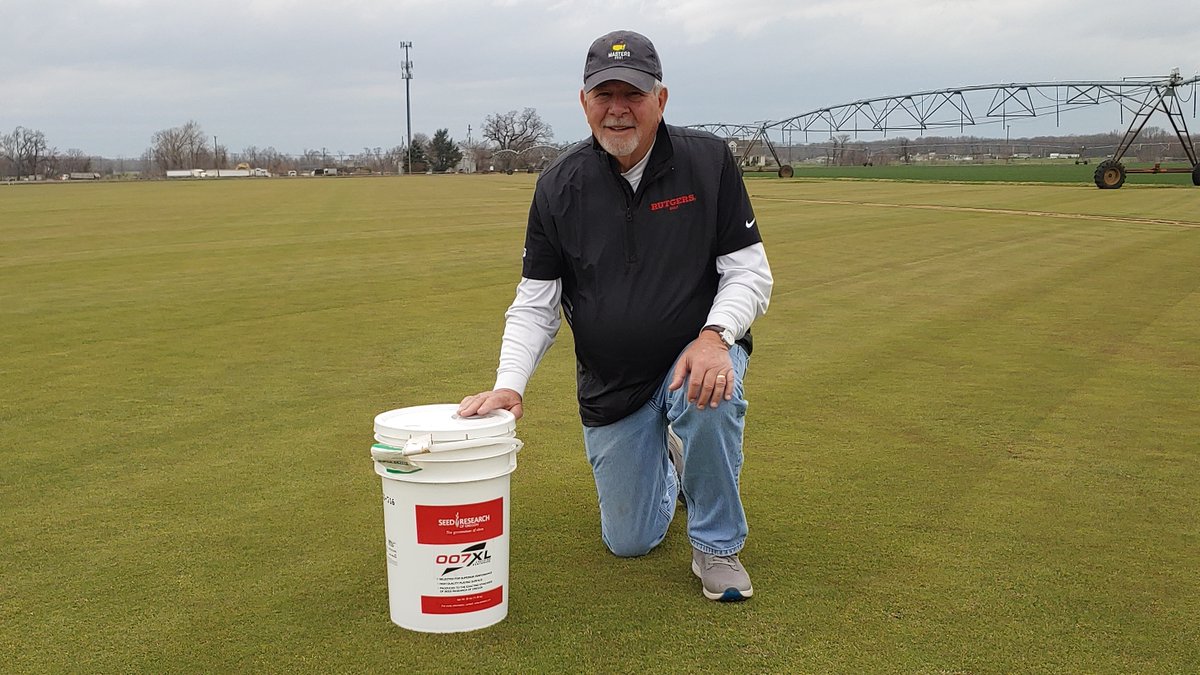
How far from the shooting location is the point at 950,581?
3.72 metres

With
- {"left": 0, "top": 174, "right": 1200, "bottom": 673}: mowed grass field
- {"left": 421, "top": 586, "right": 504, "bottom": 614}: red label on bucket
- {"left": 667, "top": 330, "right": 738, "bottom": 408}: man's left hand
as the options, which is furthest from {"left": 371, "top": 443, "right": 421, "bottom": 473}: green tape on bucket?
{"left": 667, "top": 330, "right": 738, "bottom": 408}: man's left hand

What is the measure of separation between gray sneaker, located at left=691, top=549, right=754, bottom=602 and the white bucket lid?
32.5 inches

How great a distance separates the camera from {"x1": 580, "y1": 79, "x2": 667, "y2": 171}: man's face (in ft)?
12.1

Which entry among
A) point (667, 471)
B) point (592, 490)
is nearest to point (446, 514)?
point (667, 471)

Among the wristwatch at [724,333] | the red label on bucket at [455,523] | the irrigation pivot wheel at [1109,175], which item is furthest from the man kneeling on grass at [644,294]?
the irrigation pivot wheel at [1109,175]

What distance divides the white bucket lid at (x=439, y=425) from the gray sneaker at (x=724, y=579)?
83 centimetres

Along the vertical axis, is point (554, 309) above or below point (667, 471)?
above

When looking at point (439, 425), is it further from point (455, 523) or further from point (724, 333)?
point (724, 333)

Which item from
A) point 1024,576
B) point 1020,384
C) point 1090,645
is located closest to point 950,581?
point 1024,576

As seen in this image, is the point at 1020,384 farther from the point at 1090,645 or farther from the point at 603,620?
the point at 603,620

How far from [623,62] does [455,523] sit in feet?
5.07

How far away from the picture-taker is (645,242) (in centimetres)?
375

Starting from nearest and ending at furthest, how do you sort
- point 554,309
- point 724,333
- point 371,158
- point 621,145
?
point 724,333
point 621,145
point 554,309
point 371,158

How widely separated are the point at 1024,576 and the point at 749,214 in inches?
59.5
